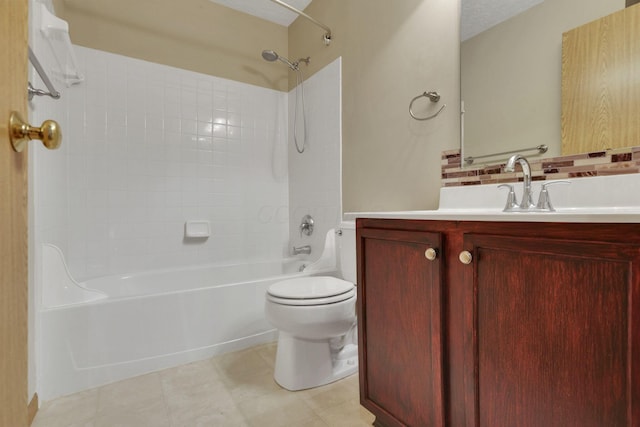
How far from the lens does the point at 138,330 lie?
5.18 feet

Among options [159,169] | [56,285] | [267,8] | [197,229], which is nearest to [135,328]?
[56,285]

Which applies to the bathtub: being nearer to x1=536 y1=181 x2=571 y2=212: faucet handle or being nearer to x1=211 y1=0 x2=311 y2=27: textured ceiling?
x1=536 y1=181 x2=571 y2=212: faucet handle


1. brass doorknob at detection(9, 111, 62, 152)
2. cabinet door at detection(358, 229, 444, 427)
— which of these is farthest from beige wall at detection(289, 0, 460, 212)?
brass doorknob at detection(9, 111, 62, 152)

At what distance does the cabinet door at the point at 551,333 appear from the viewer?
555mm

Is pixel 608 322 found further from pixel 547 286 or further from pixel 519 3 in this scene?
pixel 519 3

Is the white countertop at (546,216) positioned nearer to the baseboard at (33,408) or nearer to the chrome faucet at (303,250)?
the chrome faucet at (303,250)

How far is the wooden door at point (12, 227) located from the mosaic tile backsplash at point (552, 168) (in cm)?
141

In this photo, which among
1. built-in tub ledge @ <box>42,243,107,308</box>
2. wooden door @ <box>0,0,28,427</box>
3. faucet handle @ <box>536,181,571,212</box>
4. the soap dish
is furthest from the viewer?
the soap dish

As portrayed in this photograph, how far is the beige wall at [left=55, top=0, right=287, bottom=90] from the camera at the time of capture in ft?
6.65

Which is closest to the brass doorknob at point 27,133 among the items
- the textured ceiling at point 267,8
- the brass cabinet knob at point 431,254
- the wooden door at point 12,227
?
the wooden door at point 12,227

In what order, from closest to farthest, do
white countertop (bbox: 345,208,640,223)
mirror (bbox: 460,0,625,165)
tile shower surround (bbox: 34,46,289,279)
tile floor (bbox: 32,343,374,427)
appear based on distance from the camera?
white countertop (bbox: 345,208,640,223) → mirror (bbox: 460,0,625,165) → tile floor (bbox: 32,343,374,427) → tile shower surround (bbox: 34,46,289,279)

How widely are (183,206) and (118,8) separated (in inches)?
55.1

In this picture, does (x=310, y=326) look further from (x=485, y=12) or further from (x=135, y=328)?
(x=485, y=12)

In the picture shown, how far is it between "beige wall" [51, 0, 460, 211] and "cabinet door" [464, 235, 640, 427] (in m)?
0.85
